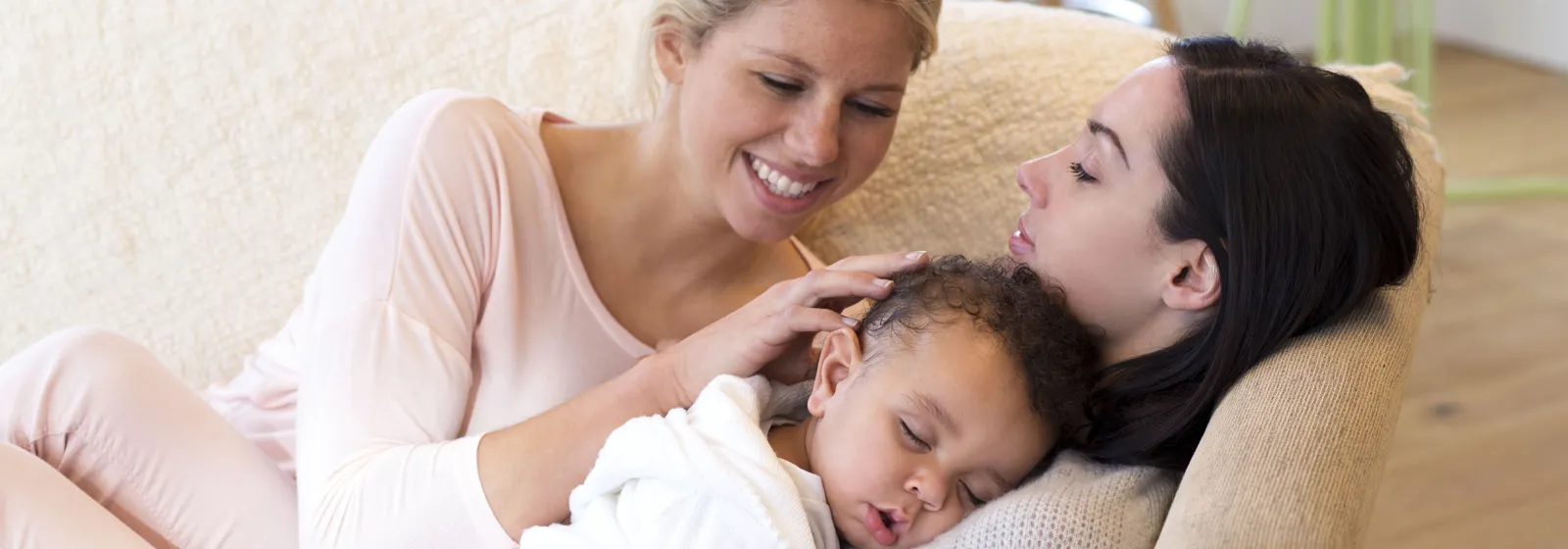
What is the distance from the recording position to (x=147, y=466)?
5.16 ft

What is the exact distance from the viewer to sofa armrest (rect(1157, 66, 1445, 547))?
1066mm

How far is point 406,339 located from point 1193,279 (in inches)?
32.2

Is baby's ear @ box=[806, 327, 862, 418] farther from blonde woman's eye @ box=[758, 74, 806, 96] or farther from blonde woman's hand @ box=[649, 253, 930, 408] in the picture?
blonde woman's eye @ box=[758, 74, 806, 96]

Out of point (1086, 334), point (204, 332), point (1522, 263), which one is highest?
point (1086, 334)

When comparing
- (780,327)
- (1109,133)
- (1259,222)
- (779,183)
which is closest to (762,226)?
(779,183)

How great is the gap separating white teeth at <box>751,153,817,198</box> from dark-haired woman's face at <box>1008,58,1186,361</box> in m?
0.33

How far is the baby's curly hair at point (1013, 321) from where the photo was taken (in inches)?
49.6

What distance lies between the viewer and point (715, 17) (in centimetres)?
161

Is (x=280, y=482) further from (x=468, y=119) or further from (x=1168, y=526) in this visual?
(x=1168, y=526)

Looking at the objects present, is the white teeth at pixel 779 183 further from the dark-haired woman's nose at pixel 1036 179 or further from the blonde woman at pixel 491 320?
the dark-haired woman's nose at pixel 1036 179

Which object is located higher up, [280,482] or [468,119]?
[468,119]

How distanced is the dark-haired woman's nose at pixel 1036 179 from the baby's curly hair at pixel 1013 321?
9cm

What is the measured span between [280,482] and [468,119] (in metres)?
0.48

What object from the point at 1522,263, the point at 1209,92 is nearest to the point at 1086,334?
the point at 1209,92
